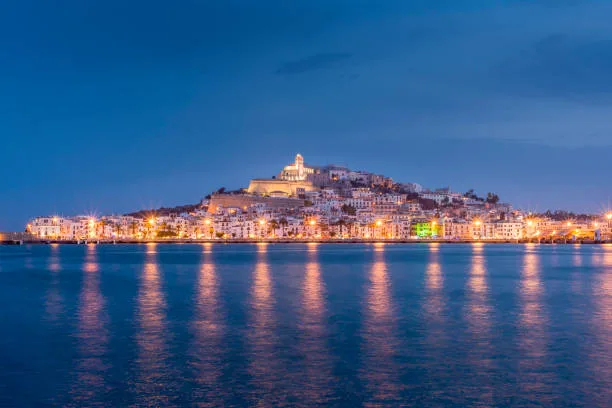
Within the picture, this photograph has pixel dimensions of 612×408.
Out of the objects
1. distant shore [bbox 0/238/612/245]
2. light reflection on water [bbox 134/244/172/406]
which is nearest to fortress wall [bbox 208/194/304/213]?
distant shore [bbox 0/238/612/245]

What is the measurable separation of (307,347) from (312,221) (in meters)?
107

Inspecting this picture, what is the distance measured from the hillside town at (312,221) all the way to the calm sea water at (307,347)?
304ft

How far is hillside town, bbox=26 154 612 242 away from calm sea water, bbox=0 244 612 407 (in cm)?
9254

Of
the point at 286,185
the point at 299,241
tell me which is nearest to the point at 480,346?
the point at 299,241

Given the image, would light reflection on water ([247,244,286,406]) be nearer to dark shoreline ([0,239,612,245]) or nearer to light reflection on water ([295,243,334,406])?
light reflection on water ([295,243,334,406])

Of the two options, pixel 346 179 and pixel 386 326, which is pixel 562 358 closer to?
pixel 386 326

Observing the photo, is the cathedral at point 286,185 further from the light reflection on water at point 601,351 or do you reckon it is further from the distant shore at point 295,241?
the light reflection on water at point 601,351

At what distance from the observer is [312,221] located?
120m

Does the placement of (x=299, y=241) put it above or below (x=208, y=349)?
above

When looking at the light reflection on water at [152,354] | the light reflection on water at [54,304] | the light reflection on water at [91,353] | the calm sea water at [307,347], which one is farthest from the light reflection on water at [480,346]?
the light reflection on water at [54,304]

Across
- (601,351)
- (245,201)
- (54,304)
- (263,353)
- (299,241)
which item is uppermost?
(245,201)

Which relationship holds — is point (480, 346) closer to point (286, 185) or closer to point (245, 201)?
point (245, 201)

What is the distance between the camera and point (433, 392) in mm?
9750

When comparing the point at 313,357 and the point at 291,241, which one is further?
the point at 291,241
